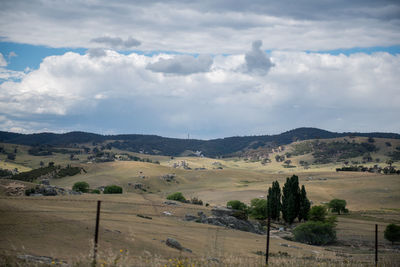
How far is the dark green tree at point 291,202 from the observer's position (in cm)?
7112

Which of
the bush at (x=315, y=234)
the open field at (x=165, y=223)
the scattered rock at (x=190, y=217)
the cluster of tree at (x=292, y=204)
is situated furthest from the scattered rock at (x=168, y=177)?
the bush at (x=315, y=234)

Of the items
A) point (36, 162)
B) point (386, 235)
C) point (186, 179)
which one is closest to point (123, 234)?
point (386, 235)

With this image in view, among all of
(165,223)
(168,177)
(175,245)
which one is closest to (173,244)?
(175,245)

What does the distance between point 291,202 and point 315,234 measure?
1800cm

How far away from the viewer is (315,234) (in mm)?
53500

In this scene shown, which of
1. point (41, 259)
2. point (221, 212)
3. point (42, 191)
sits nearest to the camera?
point (41, 259)

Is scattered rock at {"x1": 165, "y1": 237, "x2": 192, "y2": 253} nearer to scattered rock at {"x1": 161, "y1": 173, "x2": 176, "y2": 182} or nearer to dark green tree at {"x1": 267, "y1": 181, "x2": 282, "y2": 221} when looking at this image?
dark green tree at {"x1": 267, "y1": 181, "x2": 282, "y2": 221}

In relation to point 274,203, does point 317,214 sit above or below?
below

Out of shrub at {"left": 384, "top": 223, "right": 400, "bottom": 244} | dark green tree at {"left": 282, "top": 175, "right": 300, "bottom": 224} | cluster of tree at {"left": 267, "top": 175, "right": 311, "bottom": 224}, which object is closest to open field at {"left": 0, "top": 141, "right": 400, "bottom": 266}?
shrub at {"left": 384, "top": 223, "right": 400, "bottom": 244}

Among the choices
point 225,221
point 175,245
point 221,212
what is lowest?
point 225,221

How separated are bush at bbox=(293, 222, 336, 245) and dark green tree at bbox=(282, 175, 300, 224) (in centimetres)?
1684

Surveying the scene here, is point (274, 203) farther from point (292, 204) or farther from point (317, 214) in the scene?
point (317, 214)

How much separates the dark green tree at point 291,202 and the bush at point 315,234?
1684cm

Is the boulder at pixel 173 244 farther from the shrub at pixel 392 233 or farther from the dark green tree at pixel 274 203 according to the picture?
the dark green tree at pixel 274 203
